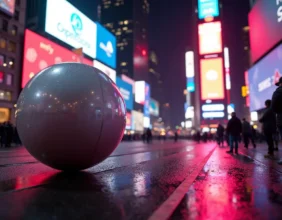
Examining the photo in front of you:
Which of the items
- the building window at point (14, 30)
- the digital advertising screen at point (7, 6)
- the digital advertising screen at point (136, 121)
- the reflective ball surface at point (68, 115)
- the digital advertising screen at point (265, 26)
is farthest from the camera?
the digital advertising screen at point (136, 121)

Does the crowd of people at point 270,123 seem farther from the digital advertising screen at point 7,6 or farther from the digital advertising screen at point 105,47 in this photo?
the digital advertising screen at point 7,6

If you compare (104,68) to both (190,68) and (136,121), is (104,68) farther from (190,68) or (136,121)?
(190,68)

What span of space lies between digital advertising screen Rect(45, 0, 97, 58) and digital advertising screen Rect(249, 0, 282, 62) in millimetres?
23870

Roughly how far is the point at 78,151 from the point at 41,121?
0.70 meters

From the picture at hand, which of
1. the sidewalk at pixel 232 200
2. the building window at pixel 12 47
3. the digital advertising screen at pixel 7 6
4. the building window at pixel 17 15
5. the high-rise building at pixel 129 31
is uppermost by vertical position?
the high-rise building at pixel 129 31

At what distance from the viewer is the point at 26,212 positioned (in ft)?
7.78

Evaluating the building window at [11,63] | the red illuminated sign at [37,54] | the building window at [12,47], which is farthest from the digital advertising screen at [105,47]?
the building window at [11,63]

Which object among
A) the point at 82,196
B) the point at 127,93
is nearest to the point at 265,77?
the point at 82,196

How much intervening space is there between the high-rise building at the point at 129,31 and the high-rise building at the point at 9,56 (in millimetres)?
102450

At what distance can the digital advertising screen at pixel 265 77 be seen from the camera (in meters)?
26.9

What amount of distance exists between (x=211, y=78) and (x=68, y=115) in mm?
71039

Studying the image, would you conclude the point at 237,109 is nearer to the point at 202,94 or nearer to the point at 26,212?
the point at 202,94

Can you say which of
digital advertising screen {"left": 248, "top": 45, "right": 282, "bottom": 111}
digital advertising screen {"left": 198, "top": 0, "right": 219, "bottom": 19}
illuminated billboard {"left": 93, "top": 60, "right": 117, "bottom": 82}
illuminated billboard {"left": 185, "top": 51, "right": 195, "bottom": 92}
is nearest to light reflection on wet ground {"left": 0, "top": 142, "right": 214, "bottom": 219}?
digital advertising screen {"left": 248, "top": 45, "right": 282, "bottom": 111}

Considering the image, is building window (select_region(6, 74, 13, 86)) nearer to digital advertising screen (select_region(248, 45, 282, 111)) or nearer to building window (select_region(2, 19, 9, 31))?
building window (select_region(2, 19, 9, 31))
